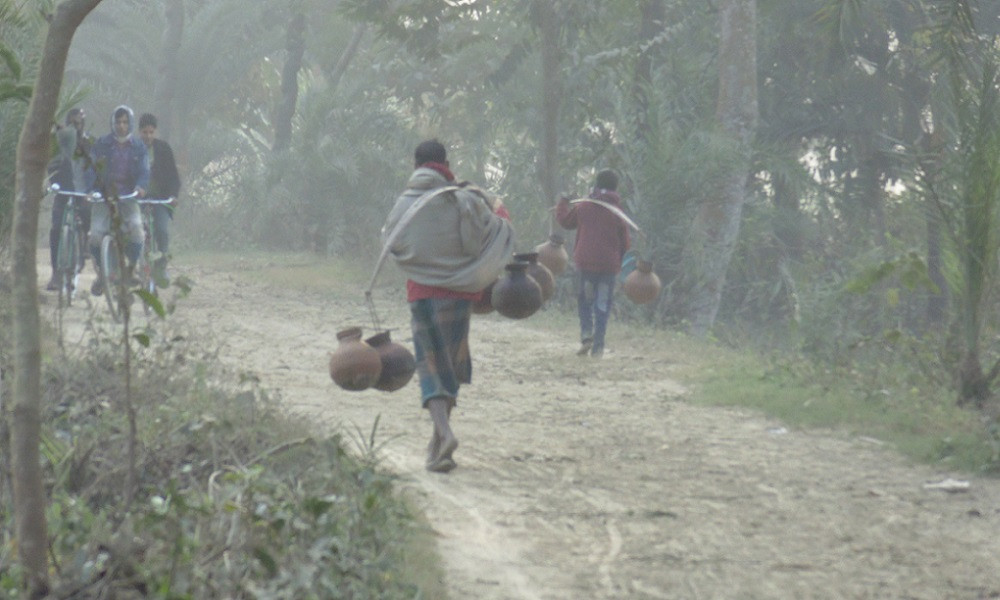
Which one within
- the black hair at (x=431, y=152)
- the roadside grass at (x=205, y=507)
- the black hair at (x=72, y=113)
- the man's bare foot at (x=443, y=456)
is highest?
the black hair at (x=72, y=113)

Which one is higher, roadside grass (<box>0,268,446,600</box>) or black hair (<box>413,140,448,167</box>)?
black hair (<box>413,140,448,167</box>)

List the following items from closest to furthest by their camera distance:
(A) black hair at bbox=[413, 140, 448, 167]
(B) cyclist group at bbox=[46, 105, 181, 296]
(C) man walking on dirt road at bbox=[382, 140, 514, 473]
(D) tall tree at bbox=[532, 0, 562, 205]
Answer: (C) man walking on dirt road at bbox=[382, 140, 514, 473], (A) black hair at bbox=[413, 140, 448, 167], (B) cyclist group at bbox=[46, 105, 181, 296], (D) tall tree at bbox=[532, 0, 562, 205]

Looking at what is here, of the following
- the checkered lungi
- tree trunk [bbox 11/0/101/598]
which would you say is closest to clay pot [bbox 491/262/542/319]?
the checkered lungi

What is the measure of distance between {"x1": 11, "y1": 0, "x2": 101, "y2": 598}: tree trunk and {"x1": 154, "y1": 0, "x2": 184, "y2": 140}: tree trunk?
26594 millimetres

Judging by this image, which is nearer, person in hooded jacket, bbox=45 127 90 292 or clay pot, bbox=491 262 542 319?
clay pot, bbox=491 262 542 319

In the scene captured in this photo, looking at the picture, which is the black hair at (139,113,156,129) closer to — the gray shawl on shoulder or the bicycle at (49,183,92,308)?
the bicycle at (49,183,92,308)

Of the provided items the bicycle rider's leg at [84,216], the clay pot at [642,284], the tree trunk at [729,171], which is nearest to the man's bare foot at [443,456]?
the clay pot at [642,284]

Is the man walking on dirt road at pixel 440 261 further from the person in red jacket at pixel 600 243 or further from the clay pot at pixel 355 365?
the person in red jacket at pixel 600 243

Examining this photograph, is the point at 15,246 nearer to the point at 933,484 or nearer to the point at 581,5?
the point at 933,484

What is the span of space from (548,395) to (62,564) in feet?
22.0

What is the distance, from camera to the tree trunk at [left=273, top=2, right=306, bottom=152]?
29.4m

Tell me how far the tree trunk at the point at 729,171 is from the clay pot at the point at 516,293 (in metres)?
10.4

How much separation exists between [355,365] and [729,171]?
1172 cm

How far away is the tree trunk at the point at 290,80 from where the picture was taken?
96.5 ft
